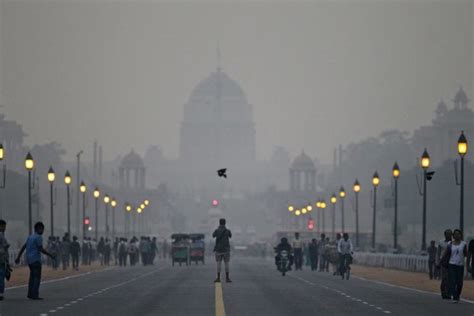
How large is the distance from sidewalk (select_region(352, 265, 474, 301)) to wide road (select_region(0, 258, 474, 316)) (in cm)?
117

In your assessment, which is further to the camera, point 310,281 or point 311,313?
point 310,281

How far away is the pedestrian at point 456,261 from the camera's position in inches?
1861

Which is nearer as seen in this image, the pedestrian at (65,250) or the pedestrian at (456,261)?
the pedestrian at (456,261)

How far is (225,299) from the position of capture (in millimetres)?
48219

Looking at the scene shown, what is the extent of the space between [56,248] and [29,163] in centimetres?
508

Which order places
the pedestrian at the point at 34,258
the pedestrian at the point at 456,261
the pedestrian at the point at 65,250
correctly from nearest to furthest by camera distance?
the pedestrian at the point at 34,258
the pedestrian at the point at 456,261
the pedestrian at the point at 65,250

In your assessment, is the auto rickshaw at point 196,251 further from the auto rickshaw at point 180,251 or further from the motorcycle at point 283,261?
the motorcycle at point 283,261

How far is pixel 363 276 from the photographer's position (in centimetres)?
7794

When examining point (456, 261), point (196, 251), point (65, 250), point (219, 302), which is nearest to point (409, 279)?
A: point (65, 250)

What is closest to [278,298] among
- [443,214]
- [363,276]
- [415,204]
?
[363,276]

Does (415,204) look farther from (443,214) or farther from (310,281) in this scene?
(310,281)

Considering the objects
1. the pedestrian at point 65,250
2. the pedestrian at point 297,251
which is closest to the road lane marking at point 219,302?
the pedestrian at point 65,250

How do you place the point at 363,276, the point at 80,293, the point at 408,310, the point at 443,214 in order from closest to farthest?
1. the point at 408,310
2. the point at 80,293
3. the point at 363,276
4. the point at 443,214

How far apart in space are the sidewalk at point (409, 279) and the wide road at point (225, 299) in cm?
117
